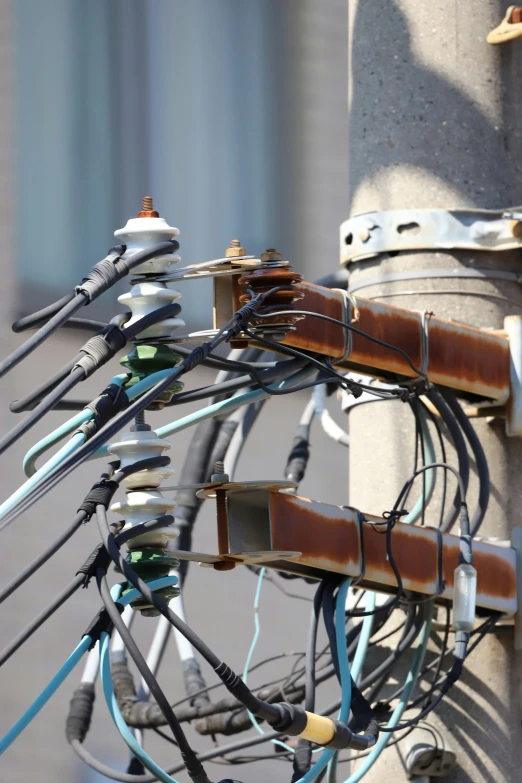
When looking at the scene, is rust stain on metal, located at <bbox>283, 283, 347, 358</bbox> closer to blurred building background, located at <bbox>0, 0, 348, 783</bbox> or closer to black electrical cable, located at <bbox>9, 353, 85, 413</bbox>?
black electrical cable, located at <bbox>9, 353, 85, 413</bbox>

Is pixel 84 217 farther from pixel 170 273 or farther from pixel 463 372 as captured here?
pixel 170 273

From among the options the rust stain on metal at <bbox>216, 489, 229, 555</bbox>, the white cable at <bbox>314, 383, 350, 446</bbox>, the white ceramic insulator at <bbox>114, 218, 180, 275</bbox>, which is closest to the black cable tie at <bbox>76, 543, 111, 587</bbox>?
the rust stain on metal at <bbox>216, 489, 229, 555</bbox>

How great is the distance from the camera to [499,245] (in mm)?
2268

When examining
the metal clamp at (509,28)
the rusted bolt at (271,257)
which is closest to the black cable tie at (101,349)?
the rusted bolt at (271,257)

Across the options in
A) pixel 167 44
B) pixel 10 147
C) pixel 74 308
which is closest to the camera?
pixel 74 308

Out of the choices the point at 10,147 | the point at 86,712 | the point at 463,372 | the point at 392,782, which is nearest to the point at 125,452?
the point at 463,372

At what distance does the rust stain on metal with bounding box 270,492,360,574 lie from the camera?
1.71 meters

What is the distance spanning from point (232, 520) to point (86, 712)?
99 cm

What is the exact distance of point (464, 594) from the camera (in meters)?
1.84

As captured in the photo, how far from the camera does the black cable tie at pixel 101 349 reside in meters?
1.41

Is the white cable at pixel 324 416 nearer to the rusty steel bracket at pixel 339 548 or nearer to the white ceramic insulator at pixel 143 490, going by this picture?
the rusty steel bracket at pixel 339 548

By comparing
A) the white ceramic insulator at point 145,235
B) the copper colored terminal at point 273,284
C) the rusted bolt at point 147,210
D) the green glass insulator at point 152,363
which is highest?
the rusted bolt at point 147,210

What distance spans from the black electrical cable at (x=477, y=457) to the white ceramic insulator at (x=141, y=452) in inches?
28.7

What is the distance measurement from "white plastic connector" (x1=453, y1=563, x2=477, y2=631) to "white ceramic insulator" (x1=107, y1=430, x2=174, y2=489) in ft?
1.69
